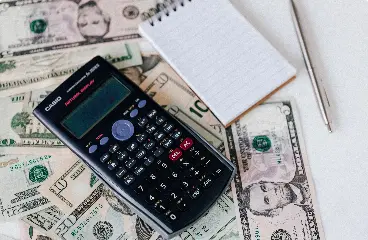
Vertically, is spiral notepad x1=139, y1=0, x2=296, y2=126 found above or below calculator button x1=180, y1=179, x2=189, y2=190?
above

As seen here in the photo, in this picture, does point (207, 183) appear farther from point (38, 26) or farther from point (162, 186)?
point (38, 26)

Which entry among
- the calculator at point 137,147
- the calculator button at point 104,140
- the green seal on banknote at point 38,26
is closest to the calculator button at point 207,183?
the calculator at point 137,147

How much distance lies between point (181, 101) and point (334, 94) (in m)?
0.16

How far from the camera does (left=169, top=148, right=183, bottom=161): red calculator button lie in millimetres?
502

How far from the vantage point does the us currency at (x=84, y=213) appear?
0.50 metres

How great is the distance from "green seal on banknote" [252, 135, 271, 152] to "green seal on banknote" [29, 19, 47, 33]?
261 millimetres

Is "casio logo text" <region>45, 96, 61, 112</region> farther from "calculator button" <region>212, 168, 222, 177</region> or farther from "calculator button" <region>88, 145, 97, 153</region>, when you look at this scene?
"calculator button" <region>212, 168, 222, 177</region>

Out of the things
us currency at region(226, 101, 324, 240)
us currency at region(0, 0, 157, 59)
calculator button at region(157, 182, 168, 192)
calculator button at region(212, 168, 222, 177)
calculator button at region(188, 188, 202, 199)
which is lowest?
us currency at region(226, 101, 324, 240)

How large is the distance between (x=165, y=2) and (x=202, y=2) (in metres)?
0.04

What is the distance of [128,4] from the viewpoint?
0.60 meters

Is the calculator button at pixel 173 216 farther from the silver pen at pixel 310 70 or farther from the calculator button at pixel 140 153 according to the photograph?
the silver pen at pixel 310 70

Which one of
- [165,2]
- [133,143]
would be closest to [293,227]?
[133,143]

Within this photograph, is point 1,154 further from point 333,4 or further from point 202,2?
point 333,4

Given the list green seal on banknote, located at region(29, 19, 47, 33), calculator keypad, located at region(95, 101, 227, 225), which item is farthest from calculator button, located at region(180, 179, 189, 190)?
green seal on banknote, located at region(29, 19, 47, 33)
